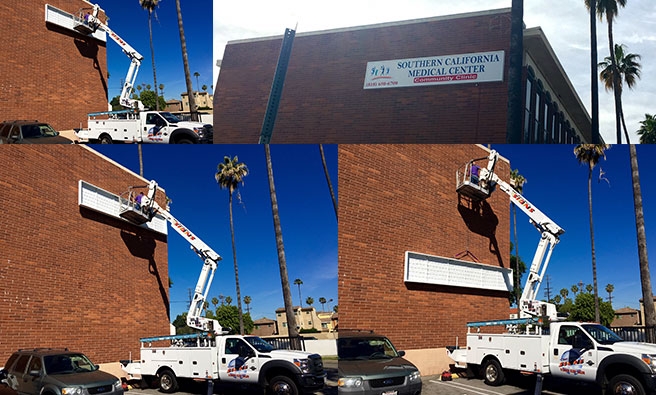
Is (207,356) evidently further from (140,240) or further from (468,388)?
(468,388)

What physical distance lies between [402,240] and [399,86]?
13071mm

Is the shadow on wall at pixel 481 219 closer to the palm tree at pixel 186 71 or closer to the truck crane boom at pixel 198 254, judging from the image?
the truck crane boom at pixel 198 254

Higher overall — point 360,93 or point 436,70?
point 436,70

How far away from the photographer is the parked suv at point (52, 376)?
24.7ft

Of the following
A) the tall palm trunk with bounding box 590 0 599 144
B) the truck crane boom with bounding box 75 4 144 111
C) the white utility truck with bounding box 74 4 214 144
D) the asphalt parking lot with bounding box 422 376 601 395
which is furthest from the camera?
the tall palm trunk with bounding box 590 0 599 144

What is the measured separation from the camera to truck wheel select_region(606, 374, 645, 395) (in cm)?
748

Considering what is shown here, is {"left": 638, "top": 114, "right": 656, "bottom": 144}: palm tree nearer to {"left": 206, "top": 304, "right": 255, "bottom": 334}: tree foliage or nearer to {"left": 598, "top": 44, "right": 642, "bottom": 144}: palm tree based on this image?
{"left": 598, "top": 44, "right": 642, "bottom": 144}: palm tree

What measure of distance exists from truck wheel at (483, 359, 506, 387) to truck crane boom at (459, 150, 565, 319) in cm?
69

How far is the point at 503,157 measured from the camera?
8.14m

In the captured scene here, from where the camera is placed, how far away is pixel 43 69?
13422 mm

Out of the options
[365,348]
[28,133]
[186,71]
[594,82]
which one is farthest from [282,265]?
[594,82]

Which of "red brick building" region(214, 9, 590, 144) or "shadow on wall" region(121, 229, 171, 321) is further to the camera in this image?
"red brick building" region(214, 9, 590, 144)

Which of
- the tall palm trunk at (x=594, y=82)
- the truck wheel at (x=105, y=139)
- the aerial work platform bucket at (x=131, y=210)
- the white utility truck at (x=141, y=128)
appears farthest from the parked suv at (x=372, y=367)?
the tall palm trunk at (x=594, y=82)

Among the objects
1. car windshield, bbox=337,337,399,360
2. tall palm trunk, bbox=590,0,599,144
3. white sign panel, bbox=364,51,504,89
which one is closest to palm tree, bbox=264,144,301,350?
car windshield, bbox=337,337,399,360
